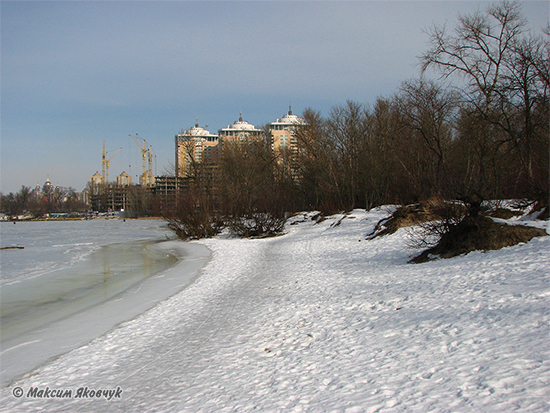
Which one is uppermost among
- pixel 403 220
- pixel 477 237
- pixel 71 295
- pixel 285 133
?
pixel 285 133

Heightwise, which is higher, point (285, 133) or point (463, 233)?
point (285, 133)

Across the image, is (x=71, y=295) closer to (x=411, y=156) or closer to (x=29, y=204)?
(x=411, y=156)

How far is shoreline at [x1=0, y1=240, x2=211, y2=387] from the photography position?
21.9 feet

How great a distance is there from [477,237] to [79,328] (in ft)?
32.0

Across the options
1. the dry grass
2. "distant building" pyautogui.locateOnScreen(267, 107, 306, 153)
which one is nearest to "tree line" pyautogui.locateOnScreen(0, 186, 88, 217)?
"distant building" pyautogui.locateOnScreen(267, 107, 306, 153)

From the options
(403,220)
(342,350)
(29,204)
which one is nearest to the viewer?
(342,350)

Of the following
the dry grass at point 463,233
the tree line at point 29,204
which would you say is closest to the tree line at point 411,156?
the dry grass at point 463,233

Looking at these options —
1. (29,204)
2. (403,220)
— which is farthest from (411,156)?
(29,204)

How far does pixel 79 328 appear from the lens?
8.45 meters

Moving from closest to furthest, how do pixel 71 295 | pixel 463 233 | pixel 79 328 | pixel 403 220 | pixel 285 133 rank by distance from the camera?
pixel 79 328, pixel 463 233, pixel 71 295, pixel 403 220, pixel 285 133

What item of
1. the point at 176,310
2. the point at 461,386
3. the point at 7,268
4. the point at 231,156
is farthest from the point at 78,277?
the point at 231,156

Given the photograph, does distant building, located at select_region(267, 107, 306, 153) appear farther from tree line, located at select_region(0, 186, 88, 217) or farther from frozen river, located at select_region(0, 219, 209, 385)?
tree line, located at select_region(0, 186, 88, 217)

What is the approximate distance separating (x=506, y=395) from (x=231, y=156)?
Result: 160ft

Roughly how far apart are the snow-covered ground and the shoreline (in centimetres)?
39
